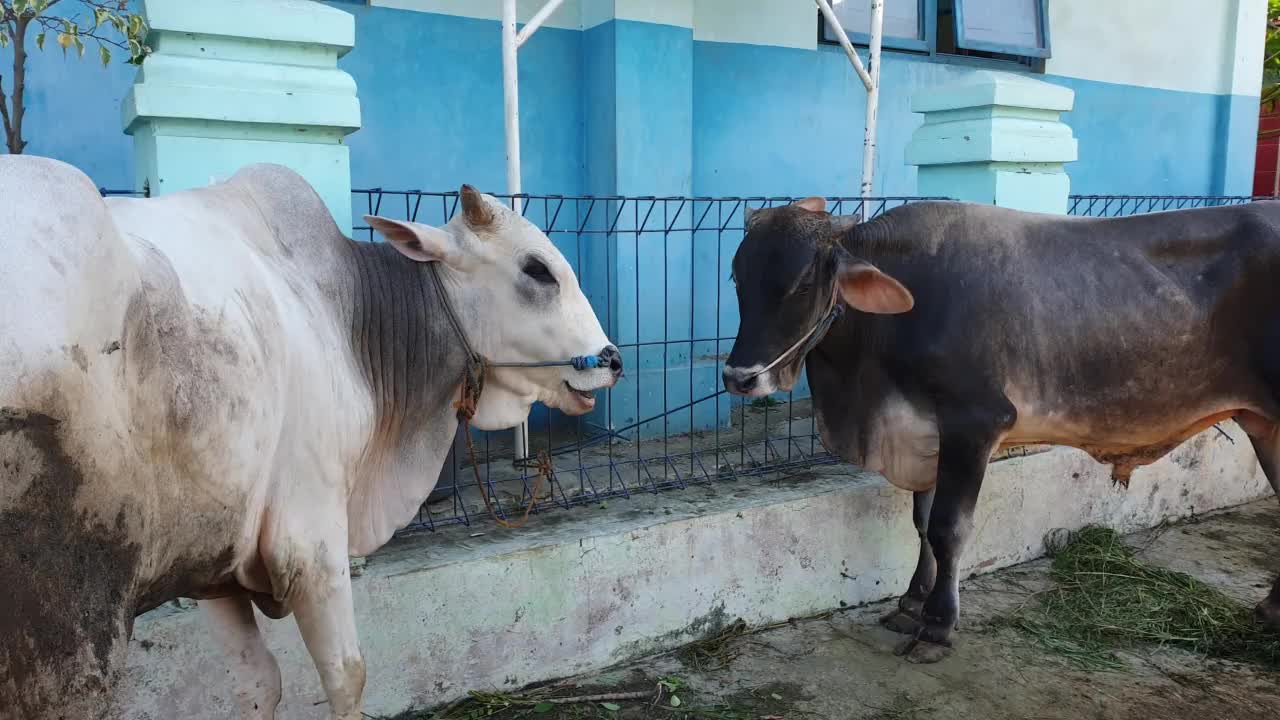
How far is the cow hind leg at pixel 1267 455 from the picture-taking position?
138 inches

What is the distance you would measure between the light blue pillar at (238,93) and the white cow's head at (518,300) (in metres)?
0.62

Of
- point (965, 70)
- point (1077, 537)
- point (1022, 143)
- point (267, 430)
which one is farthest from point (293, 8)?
point (965, 70)

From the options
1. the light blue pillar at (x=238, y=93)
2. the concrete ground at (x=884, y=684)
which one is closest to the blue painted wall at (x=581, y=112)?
the light blue pillar at (x=238, y=93)

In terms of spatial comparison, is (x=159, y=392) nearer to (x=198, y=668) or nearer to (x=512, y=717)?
(x=198, y=668)

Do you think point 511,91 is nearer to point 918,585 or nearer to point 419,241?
point 419,241

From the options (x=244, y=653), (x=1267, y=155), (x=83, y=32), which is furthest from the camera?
(x=1267, y=155)

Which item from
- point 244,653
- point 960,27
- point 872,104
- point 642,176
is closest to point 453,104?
point 642,176

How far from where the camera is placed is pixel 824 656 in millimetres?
3545

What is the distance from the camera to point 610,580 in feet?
11.1

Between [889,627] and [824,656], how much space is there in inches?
13.6

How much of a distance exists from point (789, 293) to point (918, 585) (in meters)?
1.33

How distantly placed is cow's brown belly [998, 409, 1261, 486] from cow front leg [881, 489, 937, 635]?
1.28ft

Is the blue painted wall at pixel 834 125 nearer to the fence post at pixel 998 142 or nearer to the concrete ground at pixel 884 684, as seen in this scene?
the fence post at pixel 998 142

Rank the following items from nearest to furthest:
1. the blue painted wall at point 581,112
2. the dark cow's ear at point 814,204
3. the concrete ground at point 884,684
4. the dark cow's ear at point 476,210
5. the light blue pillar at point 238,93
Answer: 1. the dark cow's ear at point 476,210
2. the light blue pillar at point 238,93
3. the concrete ground at point 884,684
4. the dark cow's ear at point 814,204
5. the blue painted wall at point 581,112
